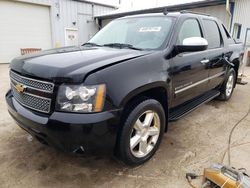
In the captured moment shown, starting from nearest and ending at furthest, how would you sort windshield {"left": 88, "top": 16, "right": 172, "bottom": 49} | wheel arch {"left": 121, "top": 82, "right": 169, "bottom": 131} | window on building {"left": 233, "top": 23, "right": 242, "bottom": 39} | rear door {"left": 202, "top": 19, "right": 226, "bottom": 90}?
wheel arch {"left": 121, "top": 82, "right": 169, "bottom": 131}, windshield {"left": 88, "top": 16, "right": 172, "bottom": 49}, rear door {"left": 202, "top": 19, "right": 226, "bottom": 90}, window on building {"left": 233, "top": 23, "right": 242, "bottom": 39}

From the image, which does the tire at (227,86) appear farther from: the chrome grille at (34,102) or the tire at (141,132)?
the chrome grille at (34,102)

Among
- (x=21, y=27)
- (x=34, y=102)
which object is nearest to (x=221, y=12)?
(x=34, y=102)

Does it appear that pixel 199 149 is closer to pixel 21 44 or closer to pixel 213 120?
pixel 213 120

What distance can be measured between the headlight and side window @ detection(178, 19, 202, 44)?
1595 mm

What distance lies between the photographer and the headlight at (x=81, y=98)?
1.88 meters

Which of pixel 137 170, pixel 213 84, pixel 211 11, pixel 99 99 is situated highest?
pixel 211 11

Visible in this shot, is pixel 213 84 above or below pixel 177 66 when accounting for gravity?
below

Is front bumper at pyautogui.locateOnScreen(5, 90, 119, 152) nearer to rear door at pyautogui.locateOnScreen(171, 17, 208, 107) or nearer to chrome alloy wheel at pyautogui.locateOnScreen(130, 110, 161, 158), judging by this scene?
chrome alloy wheel at pyautogui.locateOnScreen(130, 110, 161, 158)

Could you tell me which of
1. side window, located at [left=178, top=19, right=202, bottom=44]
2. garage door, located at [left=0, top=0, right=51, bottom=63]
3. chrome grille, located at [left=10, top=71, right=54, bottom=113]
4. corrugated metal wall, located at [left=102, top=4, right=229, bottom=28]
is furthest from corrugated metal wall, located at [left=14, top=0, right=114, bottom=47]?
chrome grille, located at [left=10, top=71, right=54, bottom=113]

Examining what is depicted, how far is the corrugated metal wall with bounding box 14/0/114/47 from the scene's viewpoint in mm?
13555

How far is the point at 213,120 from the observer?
391 cm

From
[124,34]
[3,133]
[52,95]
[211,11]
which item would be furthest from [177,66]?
[211,11]

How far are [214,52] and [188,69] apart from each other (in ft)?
3.65

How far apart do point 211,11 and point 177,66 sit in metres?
9.38
